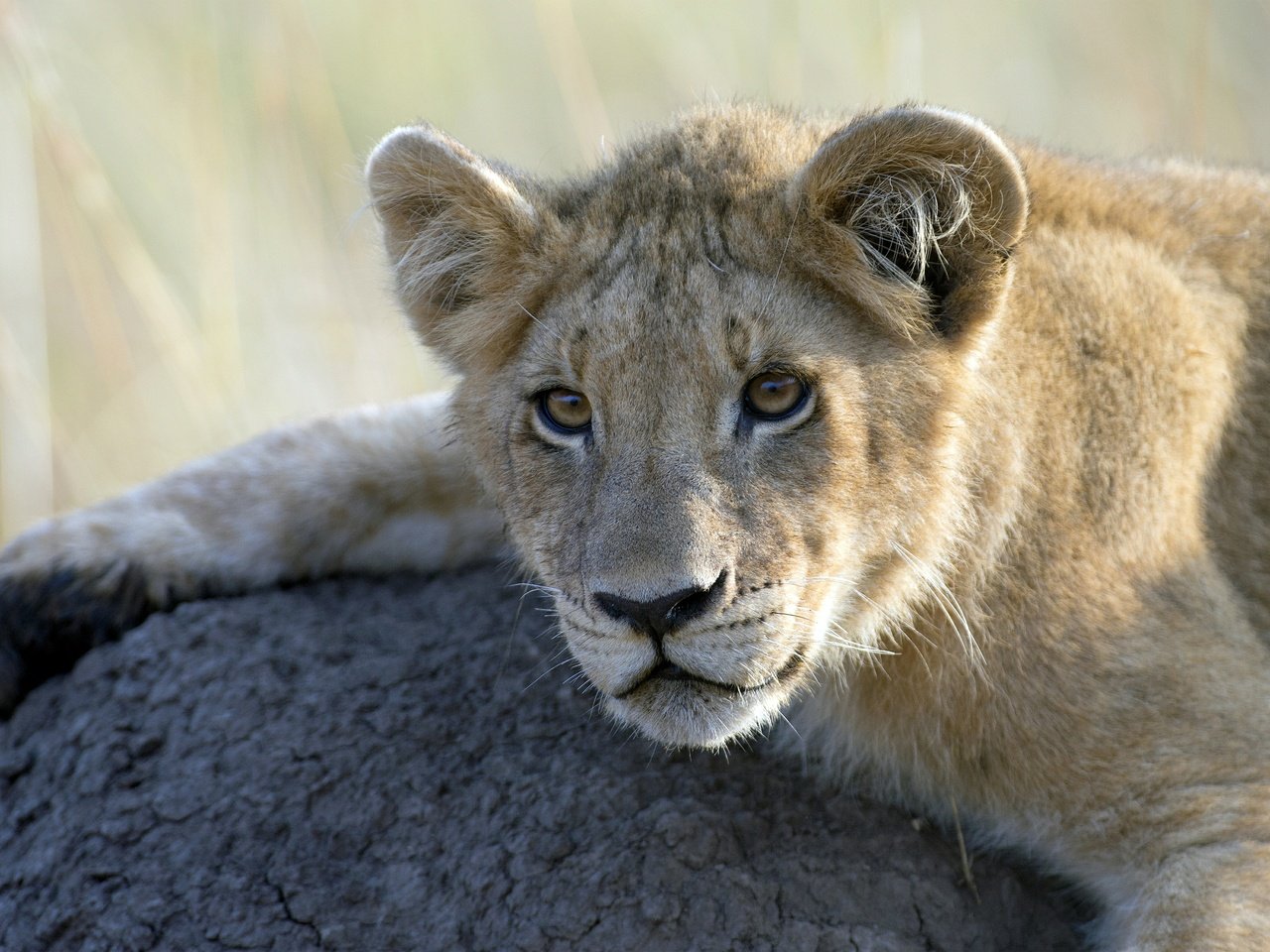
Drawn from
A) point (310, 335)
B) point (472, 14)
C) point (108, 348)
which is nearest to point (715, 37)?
point (472, 14)

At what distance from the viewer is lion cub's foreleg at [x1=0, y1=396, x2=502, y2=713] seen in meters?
4.32

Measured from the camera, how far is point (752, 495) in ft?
10.4

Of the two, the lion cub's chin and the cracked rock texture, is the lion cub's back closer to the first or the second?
the cracked rock texture

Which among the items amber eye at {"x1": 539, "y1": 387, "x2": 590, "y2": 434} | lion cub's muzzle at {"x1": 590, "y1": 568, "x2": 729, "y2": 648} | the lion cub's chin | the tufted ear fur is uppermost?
the tufted ear fur

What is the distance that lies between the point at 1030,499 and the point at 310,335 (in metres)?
5.59

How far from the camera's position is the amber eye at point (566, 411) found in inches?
136

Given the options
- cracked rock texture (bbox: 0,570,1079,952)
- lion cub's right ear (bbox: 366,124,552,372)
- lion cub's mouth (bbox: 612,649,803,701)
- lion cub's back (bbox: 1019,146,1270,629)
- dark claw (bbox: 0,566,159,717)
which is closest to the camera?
lion cub's mouth (bbox: 612,649,803,701)

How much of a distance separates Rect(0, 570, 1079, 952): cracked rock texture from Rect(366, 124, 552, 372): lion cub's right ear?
907mm

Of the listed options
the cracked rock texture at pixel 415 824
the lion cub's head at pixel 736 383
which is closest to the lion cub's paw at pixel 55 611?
the cracked rock texture at pixel 415 824

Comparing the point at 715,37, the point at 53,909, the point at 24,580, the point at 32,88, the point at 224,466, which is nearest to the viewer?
the point at 53,909

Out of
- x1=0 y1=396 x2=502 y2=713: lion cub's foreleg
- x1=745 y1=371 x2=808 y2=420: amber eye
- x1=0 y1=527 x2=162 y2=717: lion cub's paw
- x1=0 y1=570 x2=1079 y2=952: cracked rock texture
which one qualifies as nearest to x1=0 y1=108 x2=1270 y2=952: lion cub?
x1=745 y1=371 x2=808 y2=420: amber eye

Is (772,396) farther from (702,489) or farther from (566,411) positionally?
(566,411)

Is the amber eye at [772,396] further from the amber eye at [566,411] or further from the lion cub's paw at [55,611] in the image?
the lion cub's paw at [55,611]

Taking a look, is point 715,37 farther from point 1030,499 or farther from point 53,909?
point 53,909
